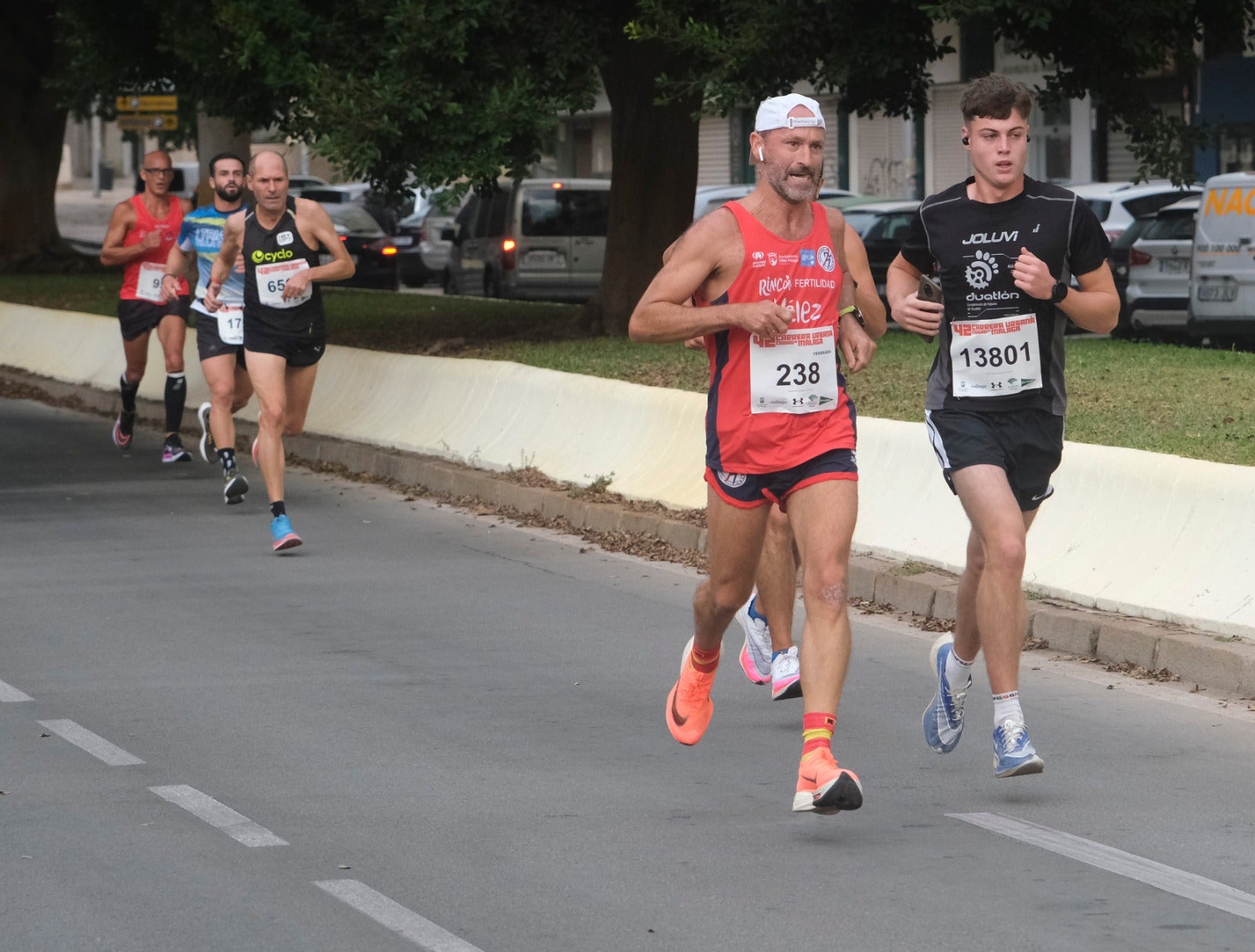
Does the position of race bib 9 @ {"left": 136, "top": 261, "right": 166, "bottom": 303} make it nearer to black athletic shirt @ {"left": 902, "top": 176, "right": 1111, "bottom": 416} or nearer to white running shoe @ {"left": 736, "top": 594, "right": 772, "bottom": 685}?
white running shoe @ {"left": 736, "top": 594, "right": 772, "bottom": 685}

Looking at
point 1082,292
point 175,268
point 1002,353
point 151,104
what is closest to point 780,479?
point 1002,353

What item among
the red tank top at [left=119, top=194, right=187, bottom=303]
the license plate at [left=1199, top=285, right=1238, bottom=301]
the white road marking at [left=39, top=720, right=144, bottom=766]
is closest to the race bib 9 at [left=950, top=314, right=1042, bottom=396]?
the white road marking at [left=39, top=720, right=144, bottom=766]

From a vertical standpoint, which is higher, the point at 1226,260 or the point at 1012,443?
the point at 1226,260

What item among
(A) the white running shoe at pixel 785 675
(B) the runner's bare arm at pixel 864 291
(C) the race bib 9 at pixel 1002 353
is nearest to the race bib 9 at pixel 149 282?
(A) the white running shoe at pixel 785 675

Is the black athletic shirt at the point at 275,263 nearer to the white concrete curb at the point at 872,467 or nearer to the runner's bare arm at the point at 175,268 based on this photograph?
the white concrete curb at the point at 872,467

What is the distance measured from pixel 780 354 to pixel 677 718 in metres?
1.22

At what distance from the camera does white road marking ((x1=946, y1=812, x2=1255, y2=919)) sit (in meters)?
5.31

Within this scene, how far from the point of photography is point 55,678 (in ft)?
26.7

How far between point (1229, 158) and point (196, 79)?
804 inches

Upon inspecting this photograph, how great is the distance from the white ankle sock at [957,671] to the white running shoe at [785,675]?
80 centimetres

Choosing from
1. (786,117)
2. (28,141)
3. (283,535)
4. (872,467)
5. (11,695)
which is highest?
(28,141)

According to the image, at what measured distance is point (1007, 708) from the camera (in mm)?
6336

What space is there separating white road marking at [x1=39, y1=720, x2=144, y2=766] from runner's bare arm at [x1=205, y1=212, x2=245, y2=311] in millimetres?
4926

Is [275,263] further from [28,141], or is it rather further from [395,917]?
[28,141]
